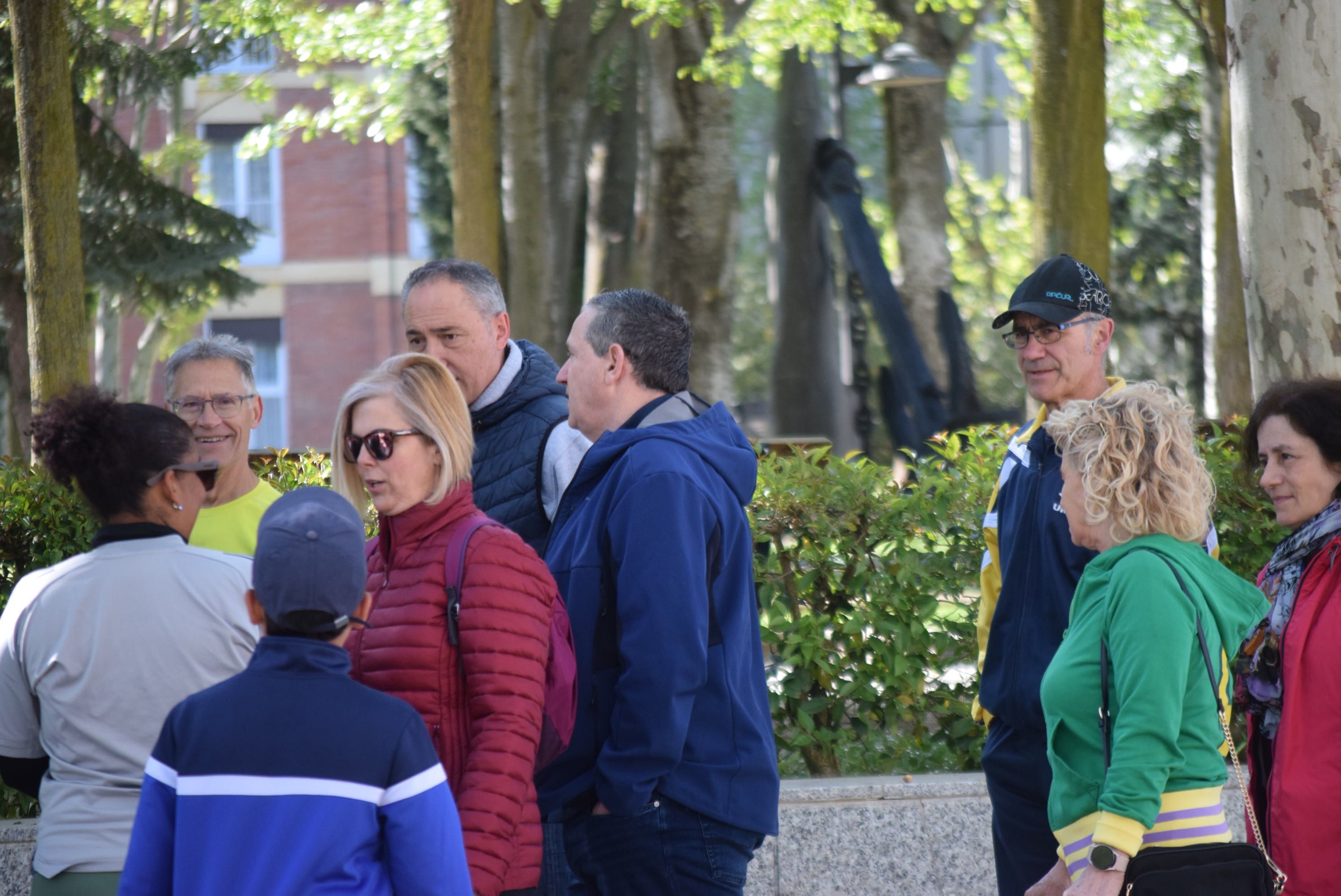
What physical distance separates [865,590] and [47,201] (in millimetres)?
5289

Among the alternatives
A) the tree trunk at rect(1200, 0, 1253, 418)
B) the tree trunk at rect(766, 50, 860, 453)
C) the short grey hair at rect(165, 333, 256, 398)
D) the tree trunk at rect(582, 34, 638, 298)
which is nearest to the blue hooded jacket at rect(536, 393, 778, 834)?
the short grey hair at rect(165, 333, 256, 398)

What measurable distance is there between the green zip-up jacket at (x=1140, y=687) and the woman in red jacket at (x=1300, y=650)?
18.3 inches

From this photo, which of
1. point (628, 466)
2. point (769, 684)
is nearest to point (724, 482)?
point (628, 466)

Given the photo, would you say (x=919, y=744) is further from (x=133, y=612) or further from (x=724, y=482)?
(x=133, y=612)

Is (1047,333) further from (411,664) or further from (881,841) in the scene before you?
(881,841)

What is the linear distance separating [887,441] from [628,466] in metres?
10.8

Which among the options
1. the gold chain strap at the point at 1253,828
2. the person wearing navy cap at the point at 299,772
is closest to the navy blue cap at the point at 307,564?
the person wearing navy cap at the point at 299,772

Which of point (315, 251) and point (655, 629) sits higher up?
point (315, 251)

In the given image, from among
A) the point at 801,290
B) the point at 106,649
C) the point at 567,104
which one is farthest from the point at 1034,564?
the point at 801,290

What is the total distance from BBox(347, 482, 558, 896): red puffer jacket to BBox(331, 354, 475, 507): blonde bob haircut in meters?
0.12

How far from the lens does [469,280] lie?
383 centimetres

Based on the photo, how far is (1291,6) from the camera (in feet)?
17.8

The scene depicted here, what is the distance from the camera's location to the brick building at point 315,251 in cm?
3170

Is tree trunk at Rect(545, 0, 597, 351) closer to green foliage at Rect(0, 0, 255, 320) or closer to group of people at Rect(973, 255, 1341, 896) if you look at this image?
green foliage at Rect(0, 0, 255, 320)
